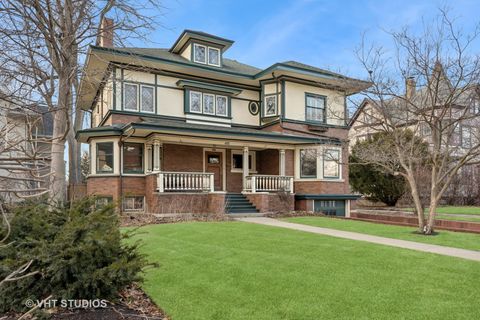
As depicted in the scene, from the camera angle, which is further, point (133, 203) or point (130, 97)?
point (130, 97)

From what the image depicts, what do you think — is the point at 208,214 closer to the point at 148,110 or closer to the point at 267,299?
the point at 148,110

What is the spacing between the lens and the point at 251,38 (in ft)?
57.9

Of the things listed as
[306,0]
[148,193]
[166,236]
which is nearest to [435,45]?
[306,0]

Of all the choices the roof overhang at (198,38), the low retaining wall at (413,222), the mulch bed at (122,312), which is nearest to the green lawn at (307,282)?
the mulch bed at (122,312)

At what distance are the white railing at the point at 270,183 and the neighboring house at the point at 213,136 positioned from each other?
0.17ft

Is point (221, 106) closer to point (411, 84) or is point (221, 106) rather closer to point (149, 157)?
point (149, 157)

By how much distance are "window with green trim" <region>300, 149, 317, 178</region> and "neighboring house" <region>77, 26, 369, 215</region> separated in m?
0.05

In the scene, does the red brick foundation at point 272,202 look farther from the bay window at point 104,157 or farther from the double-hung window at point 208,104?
the bay window at point 104,157

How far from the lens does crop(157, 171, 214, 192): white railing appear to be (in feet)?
53.5

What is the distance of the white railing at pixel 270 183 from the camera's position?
18922 mm

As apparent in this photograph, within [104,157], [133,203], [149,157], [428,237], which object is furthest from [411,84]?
[104,157]

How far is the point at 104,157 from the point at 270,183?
27.2 feet

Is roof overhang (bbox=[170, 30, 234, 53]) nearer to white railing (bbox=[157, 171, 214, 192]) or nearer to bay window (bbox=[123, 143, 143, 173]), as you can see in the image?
bay window (bbox=[123, 143, 143, 173])

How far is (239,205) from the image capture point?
18109 millimetres
